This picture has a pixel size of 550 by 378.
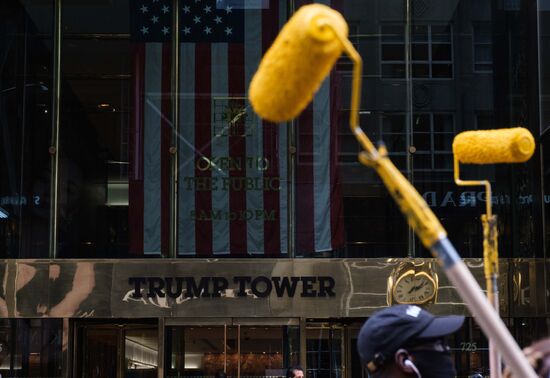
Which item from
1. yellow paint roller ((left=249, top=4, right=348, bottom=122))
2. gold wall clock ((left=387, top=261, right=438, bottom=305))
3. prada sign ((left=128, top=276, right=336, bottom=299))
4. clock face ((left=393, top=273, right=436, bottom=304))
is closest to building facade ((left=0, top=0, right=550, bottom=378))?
prada sign ((left=128, top=276, right=336, bottom=299))

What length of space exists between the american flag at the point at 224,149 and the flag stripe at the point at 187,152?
17mm

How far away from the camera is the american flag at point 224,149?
61.8 ft

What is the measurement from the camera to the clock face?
54.7ft

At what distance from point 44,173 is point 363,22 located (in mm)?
6125

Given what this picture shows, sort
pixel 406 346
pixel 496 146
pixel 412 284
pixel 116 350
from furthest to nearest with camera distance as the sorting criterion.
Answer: pixel 116 350
pixel 412 284
pixel 496 146
pixel 406 346

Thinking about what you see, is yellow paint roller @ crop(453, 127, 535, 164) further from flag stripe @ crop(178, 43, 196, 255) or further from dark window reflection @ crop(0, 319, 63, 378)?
dark window reflection @ crop(0, 319, 63, 378)

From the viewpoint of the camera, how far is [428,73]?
746 inches

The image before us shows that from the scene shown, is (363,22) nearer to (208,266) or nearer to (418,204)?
(208,266)

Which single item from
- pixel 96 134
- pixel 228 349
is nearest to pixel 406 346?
pixel 228 349

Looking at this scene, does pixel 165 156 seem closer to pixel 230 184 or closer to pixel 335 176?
pixel 230 184

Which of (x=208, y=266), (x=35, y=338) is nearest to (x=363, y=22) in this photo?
(x=208, y=266)

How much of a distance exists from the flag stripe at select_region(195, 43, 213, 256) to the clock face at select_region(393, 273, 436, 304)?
347 centimetres

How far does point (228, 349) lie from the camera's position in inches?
731

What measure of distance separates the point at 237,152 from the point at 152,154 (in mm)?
1486
